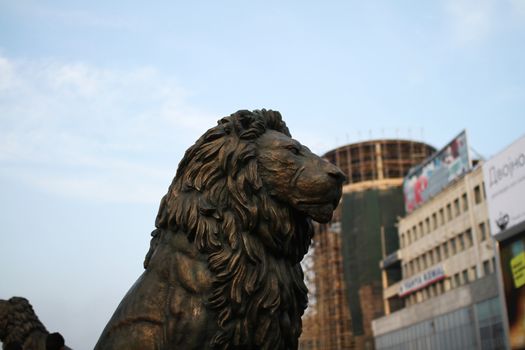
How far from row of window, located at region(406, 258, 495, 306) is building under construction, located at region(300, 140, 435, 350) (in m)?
5.23

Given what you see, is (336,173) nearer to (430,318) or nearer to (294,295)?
(294,295)

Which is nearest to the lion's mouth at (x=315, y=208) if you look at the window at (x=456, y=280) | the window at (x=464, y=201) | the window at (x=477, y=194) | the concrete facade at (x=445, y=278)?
the concrete facade at (x=445, y=278)

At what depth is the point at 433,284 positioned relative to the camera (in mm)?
51281

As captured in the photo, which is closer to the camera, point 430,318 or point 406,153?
point 430,318

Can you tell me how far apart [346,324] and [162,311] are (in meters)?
59.3

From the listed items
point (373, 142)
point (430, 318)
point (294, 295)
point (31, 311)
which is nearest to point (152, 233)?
point (294, 295)

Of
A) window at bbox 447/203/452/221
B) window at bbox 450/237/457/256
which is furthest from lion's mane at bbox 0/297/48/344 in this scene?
window at bbox 447/203/452/221

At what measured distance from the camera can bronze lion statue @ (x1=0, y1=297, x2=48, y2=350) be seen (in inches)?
221

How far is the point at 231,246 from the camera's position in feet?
10.5

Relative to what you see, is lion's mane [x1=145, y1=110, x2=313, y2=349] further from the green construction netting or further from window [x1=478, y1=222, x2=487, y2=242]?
the green construction netting

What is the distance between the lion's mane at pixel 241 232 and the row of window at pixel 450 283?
137ft

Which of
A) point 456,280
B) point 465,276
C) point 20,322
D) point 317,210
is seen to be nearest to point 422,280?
point 456,280

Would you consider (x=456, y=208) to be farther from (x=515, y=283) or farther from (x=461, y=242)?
(x=515, y=283)

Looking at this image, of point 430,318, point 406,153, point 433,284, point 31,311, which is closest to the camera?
point 31,311
